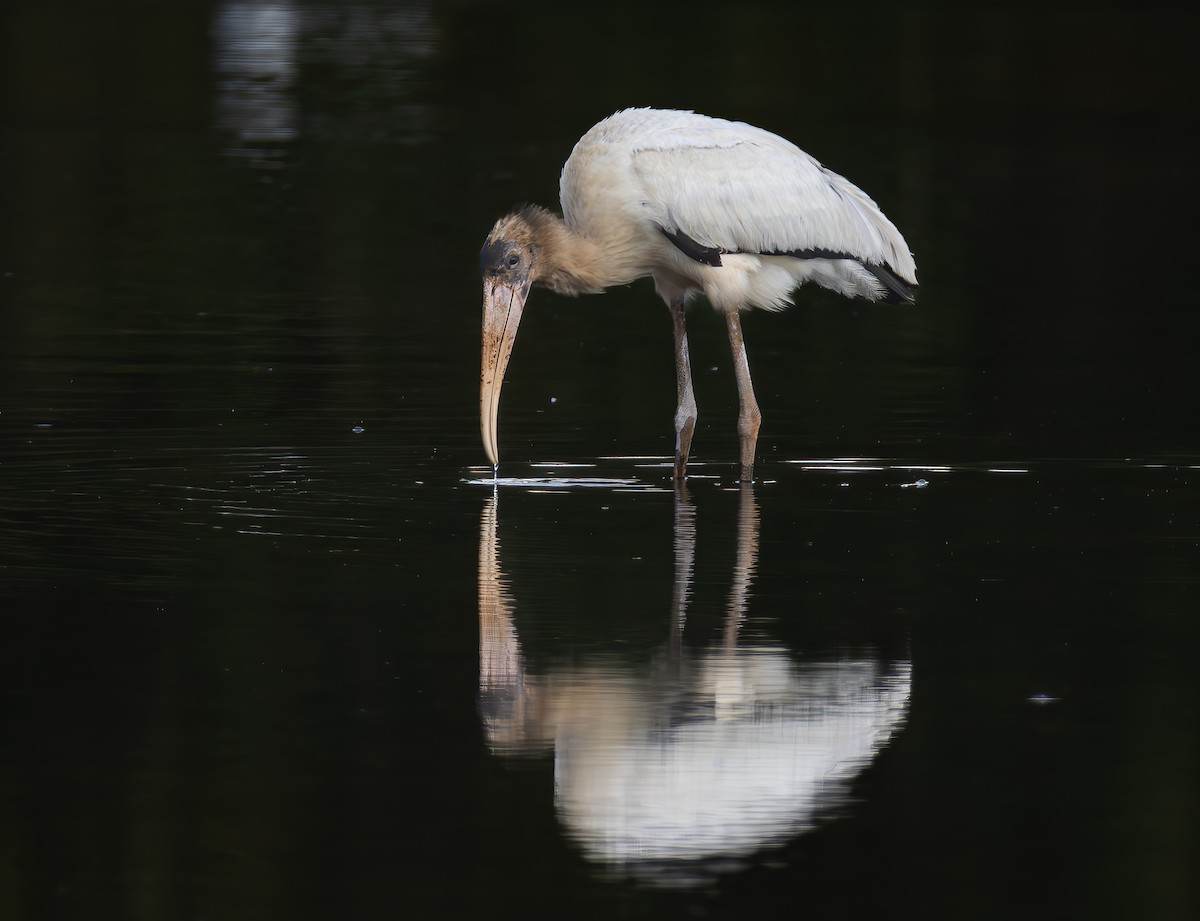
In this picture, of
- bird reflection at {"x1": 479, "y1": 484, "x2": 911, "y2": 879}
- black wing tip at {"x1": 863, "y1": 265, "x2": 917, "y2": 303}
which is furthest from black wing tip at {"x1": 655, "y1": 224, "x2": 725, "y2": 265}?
bird reflection at {"x1": 479, "y1": 484, "x2": 911, "y2": 879}

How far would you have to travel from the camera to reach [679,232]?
11.3 metres

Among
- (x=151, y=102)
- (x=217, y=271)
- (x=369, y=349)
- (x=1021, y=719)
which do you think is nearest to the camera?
(x=1021, y=719)

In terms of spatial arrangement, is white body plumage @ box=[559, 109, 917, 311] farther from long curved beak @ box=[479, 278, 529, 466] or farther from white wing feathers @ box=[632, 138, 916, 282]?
long curved beak @ box=[479, 278, 529, 466]

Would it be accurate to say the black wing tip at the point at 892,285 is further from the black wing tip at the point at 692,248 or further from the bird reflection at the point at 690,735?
the bird reflection at the point at 690,735

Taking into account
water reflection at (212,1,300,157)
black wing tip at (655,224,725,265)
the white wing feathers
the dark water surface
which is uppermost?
the white wing feathers

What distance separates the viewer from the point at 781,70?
38.3 meters

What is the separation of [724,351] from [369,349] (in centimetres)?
197

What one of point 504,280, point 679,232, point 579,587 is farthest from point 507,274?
point 579,587

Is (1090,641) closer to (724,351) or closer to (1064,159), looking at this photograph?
(724,351)

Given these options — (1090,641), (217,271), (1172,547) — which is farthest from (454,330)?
(1090,641)

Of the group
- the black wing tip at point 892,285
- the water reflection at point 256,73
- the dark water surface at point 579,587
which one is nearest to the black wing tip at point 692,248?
the dark water surface at point 579,587

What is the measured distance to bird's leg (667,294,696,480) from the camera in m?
11.2

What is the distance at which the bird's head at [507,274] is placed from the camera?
11.1m

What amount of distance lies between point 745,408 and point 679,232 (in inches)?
30.3
